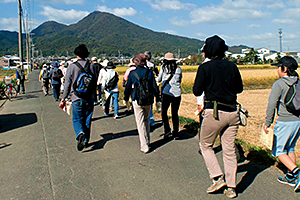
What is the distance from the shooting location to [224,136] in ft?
11.4

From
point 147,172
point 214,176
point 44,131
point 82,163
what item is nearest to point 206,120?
point 214,176

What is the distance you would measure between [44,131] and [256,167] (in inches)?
200

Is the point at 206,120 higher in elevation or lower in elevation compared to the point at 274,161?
higher

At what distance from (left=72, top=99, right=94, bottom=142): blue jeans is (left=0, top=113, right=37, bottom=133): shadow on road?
3.13 m

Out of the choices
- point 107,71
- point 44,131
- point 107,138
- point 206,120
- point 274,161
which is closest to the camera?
point 206,120

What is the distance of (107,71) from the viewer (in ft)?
27.6

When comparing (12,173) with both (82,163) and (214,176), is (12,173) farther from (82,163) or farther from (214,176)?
(214,176)

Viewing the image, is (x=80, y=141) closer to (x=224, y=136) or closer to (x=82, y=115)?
(x=82, y=115)

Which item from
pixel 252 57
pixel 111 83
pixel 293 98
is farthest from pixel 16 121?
pixel 252 57

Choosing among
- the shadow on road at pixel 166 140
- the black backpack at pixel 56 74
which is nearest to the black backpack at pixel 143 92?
the shadow on road at pixel 166 140

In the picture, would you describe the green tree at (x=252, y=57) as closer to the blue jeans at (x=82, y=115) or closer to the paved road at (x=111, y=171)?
the paved road at (x=111, y=171)

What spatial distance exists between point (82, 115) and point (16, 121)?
412 centimetres

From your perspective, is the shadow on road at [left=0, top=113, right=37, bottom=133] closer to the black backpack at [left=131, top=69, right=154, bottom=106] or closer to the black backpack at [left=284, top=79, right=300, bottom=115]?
the black backpack at [left=131, top=69, right=154, bottom=106]

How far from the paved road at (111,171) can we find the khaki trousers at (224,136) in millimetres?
333
